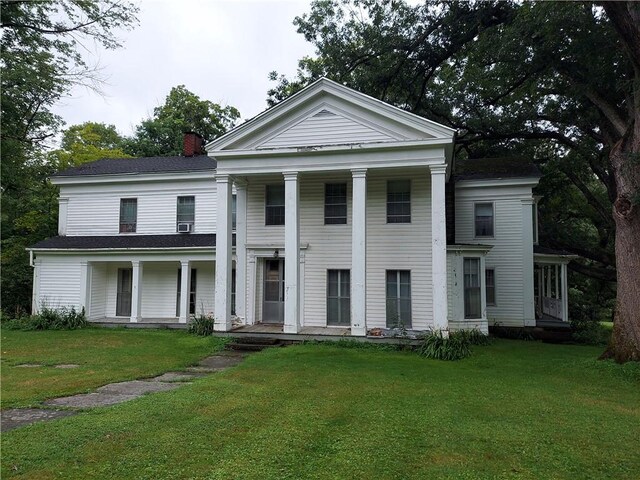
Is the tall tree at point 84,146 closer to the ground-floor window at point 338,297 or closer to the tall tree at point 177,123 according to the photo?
the tall tree at point 177,123

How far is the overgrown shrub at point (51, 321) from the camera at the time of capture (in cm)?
1574

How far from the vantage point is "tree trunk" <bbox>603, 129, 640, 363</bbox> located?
995 cm

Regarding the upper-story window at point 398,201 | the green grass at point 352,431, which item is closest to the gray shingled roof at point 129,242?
the upper-story window at point 398,201

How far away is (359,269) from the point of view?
40.9 feet

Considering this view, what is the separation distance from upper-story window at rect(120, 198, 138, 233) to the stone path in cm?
1019

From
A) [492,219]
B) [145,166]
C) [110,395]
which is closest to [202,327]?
[110,395]

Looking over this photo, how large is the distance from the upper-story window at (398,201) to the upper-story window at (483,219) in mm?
4477

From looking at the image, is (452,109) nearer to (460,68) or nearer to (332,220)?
(460,68)

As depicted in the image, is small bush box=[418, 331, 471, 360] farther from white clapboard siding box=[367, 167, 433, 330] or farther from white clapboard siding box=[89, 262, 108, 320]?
white clapboard siding box=[89, 262, 108, 320]

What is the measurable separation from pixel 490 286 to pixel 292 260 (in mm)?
8855

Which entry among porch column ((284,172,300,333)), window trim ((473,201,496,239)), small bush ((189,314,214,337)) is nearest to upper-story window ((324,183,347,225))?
porch column ((284,172,300,333))

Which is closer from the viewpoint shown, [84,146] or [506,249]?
[506,249]

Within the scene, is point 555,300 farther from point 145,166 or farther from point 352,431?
point 145,166

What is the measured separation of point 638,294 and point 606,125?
667 cm
